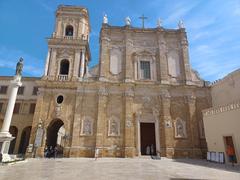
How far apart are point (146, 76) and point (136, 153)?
8905 mm

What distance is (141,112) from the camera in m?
20.0

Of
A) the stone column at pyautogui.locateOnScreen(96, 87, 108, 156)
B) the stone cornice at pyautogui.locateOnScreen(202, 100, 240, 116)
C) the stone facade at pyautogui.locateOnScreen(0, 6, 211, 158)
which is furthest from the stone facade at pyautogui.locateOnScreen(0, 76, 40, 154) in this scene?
the stone cornice at pyautogui.locateOnScreen(202, 100, 240, 116)

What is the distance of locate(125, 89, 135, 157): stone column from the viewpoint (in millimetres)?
18266

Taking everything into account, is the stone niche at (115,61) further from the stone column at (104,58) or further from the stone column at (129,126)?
the stone column at (129,126)

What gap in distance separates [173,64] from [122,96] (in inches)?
305

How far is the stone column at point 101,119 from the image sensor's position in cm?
1826

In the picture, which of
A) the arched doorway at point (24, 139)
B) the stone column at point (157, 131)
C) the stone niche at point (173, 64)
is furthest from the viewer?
the arched doorway at point (24, 139)

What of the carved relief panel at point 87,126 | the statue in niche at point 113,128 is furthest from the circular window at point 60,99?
the statue in niche at point 113,128

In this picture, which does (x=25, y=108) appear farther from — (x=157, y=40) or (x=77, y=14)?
(x=157, y=40)

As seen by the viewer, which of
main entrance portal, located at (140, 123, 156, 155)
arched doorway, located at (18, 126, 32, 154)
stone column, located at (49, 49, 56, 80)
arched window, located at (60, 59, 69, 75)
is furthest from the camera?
arched doorway, located at (18, 126, 32, 154)

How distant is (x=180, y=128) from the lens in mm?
19859

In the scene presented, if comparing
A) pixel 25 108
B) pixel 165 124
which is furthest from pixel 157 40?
pixel 25 108

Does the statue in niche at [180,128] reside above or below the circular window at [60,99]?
below

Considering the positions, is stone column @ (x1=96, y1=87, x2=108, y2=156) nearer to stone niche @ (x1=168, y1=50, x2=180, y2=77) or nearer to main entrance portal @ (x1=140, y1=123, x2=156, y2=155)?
main entrance portal @ (x1=140, y1=123, x2=156, y2=155)
